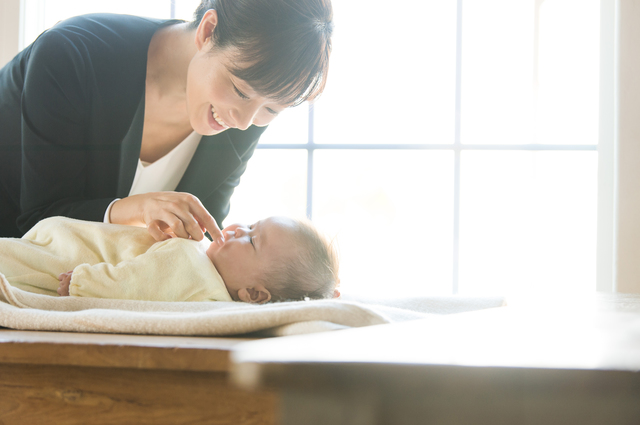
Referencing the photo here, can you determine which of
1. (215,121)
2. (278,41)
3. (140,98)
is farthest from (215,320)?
(140,98)

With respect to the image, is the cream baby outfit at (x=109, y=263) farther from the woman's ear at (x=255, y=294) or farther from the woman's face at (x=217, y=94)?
the woman's face at (x=217, y=94)

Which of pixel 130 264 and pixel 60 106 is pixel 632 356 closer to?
pixel 130 264

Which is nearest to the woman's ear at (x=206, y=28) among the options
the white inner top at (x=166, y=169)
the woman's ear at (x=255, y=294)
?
the white inner top at (x=166, y=169)

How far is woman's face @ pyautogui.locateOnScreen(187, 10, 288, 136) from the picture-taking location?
3.74 feet

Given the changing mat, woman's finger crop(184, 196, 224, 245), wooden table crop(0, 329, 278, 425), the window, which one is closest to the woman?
woman's finger crop(184, 196, 224, 245)

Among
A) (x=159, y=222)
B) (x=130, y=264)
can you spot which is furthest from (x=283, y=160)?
(x=130, y=264)

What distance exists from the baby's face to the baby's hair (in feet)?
0.05

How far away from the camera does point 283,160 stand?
207 cm

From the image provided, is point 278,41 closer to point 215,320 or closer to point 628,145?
point 215,320

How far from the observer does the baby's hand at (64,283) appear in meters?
0.81

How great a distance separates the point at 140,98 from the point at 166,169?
238mm

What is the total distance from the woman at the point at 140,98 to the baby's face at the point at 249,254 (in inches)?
1.6

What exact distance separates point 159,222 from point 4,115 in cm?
57

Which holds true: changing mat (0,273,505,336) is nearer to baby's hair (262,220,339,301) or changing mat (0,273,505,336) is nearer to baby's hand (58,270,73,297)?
baby's hand (58,270,73,297)
